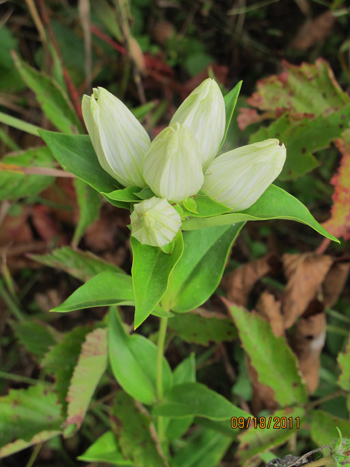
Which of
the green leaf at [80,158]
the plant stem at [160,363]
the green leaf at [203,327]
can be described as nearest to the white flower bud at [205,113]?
the green leaf at [80,158]

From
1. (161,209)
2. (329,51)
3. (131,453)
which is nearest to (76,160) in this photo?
(161,209)

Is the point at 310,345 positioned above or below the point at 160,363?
below

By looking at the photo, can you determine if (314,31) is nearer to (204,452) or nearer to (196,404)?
(196,404)

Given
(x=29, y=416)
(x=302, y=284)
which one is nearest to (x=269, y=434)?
(x=302, y=284)

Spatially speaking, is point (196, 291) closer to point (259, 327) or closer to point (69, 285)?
point (259, 327)

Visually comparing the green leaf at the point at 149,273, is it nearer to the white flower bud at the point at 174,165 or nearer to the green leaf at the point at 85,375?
the white flower bud at the point at 174,165

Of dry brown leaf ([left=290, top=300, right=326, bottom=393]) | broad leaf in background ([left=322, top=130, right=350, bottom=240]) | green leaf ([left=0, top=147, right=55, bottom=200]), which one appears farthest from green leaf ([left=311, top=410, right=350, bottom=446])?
green leaf ([left=0, top=147, right=55, bottom=200])

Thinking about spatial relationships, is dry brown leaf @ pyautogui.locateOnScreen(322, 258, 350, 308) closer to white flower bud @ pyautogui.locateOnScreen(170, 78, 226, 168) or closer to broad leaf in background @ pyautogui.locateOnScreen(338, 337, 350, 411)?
broad leaf in background @ pyautogui.locateOnScreen(338, 337, 350, 411)
